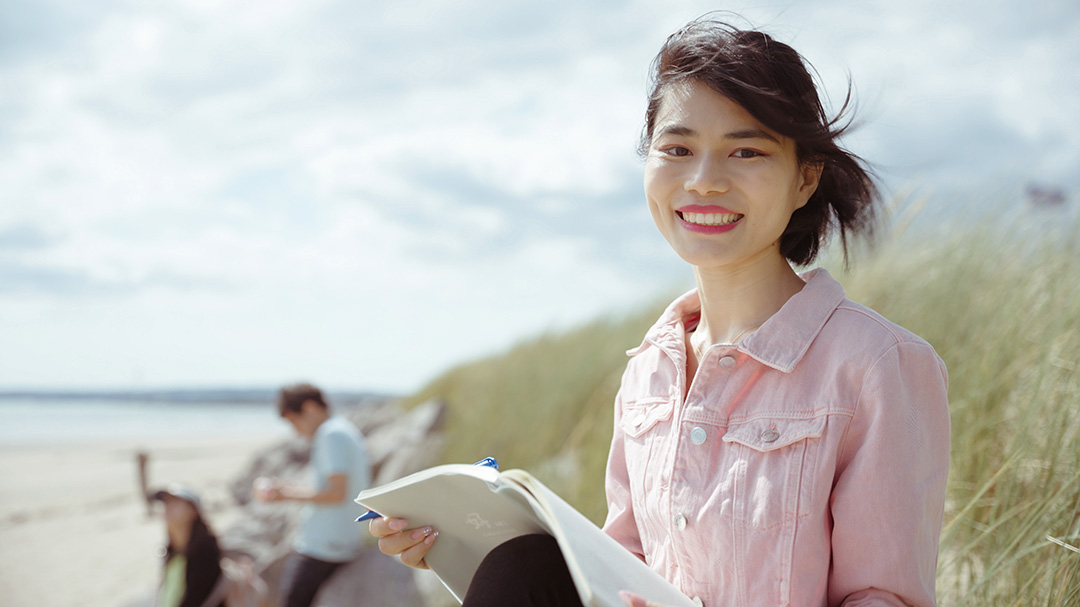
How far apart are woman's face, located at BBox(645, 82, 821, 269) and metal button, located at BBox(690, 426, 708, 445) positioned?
31 centimetres

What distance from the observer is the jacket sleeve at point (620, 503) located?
1573mm

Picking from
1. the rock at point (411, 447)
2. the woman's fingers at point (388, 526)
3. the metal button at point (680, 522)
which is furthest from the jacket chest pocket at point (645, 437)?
the rock at point (411, 447)

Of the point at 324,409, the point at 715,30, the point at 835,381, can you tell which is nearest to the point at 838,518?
the point at 835,381

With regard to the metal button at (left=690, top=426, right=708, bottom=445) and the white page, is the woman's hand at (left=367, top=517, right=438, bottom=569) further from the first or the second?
the metal button at (left=690, top=426, right=708, bottom=445)

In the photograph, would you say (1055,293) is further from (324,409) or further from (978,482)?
(324,409)

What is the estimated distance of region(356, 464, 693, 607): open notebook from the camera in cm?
101

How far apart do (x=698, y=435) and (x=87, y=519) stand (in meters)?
13.7

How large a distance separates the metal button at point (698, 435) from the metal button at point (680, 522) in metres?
0.13

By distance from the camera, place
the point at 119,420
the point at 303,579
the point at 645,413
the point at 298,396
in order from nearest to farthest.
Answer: the point at 645,413 → the point at 303,579 → the point at 298,396 → the point at 119,420

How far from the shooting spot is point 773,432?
3.99 feet

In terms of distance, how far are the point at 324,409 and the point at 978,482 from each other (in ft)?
13.0

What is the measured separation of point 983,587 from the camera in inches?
69.9

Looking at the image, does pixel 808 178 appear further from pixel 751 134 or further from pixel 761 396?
pixel 761 396

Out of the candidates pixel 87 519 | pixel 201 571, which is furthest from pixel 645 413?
pixel 87 519
